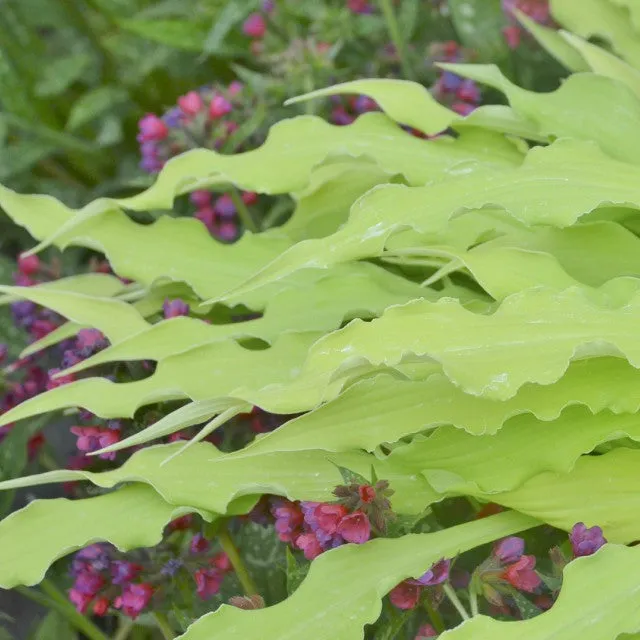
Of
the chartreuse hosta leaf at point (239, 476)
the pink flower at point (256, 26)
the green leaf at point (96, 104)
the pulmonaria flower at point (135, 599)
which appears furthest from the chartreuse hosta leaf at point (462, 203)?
the green leaf at point (96, 104)

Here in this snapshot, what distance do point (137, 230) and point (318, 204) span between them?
0.53 ft

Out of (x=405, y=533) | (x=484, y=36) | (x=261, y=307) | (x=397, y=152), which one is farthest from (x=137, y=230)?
(x=484, y=36)

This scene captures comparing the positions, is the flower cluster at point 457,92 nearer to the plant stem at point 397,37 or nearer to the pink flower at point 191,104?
the plant stem at point 397,37

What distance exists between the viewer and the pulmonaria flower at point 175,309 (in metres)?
0.77

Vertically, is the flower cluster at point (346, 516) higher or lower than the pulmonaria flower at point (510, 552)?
higher

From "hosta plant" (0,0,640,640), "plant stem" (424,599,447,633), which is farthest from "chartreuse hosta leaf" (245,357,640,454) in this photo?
"plant stem" (424,599,447,633)

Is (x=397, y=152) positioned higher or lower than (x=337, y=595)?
higher

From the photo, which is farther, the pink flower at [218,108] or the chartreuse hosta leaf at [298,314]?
the pink flower at [218,108]

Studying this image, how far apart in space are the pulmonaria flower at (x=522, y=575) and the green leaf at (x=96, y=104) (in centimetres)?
83

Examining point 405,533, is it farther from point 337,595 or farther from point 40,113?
point 40,113

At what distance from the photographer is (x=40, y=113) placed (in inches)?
48.5

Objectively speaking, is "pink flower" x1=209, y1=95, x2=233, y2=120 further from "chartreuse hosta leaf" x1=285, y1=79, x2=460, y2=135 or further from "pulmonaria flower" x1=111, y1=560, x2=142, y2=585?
"pulmonaria flower" x1=111, y1=560, x2=142, y2=585

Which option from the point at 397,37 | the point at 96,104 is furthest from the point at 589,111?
the point at 96,104

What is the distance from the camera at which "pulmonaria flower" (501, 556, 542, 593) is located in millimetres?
552
